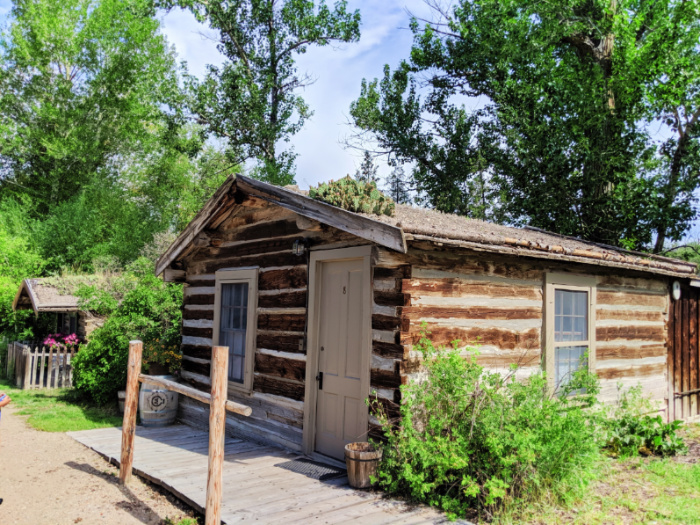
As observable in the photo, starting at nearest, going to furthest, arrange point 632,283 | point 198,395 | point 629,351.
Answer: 1. point 198,395
2. point 629,351
3. point 632,283

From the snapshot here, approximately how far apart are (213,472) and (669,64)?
1712cm

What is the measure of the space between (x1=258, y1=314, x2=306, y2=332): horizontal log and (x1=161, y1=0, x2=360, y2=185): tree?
1567 cm

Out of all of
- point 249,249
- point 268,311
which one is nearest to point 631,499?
point 268,311

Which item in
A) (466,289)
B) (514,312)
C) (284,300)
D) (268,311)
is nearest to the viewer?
(466,289)

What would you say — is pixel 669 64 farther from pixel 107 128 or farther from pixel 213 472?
pixel 107 128

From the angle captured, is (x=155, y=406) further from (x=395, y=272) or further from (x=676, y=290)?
(x=676, y=290)

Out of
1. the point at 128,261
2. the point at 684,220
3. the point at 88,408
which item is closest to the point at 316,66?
the point at 128,261

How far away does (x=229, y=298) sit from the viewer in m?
8.80

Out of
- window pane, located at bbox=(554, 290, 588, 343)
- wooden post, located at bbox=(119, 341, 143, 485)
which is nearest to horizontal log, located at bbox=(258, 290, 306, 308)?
wooden post, located at bbox=(119, 341, 143, 485)

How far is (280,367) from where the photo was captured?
746 centimetres

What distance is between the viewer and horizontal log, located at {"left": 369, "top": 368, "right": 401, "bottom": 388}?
5.71 m

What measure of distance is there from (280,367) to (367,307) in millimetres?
2014

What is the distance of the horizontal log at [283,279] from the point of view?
23.8 feet

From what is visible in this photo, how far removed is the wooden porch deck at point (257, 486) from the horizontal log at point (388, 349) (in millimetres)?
1421
